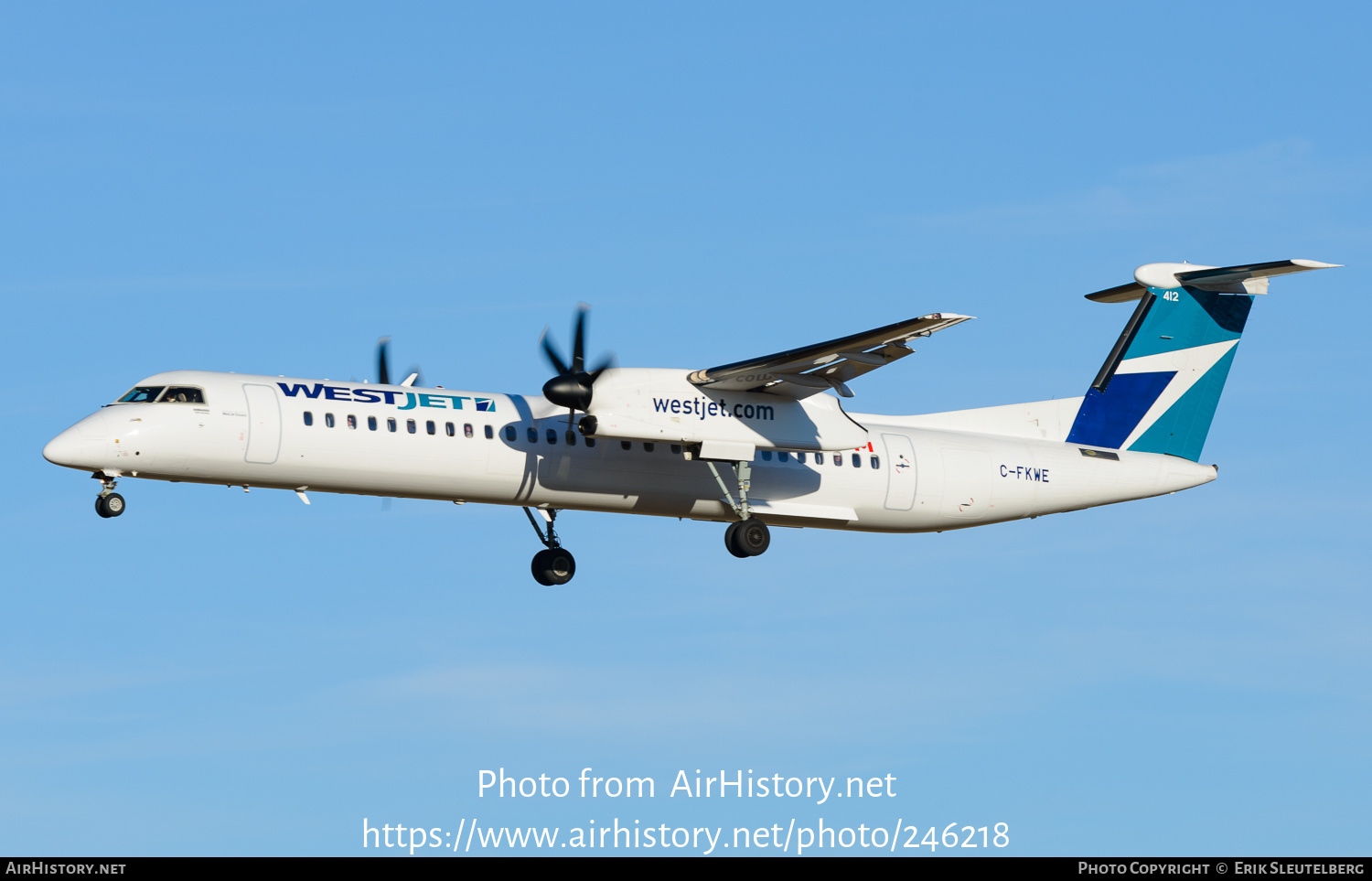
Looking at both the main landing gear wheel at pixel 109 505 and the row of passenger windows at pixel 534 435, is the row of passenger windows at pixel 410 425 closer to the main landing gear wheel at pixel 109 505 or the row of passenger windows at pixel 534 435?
the row of passenger windows at pixel 534 435

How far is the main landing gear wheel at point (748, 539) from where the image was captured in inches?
978

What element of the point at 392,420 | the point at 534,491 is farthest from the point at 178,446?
the point at 534,491

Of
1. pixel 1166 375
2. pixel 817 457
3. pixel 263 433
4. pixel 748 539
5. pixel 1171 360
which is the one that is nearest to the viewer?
pixel 263 433

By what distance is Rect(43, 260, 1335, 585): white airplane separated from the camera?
22.5 metres

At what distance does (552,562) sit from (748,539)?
3.57 metres

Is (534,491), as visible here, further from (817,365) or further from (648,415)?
(817,365)

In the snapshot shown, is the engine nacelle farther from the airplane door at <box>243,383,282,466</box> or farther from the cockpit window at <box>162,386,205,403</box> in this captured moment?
the cockpit window at <box>162,386,205,403</box>

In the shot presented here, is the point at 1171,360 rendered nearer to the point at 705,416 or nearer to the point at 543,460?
the point at 705,416

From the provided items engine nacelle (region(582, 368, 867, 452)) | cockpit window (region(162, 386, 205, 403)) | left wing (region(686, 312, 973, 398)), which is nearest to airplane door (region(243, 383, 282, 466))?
cockpit window (region(162, 386, 205, 403))

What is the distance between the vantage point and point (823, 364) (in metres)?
24.4

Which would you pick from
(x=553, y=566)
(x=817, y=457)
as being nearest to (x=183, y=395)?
(x=553, y=566)

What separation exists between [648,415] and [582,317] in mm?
1855

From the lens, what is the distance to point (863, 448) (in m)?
26.4
